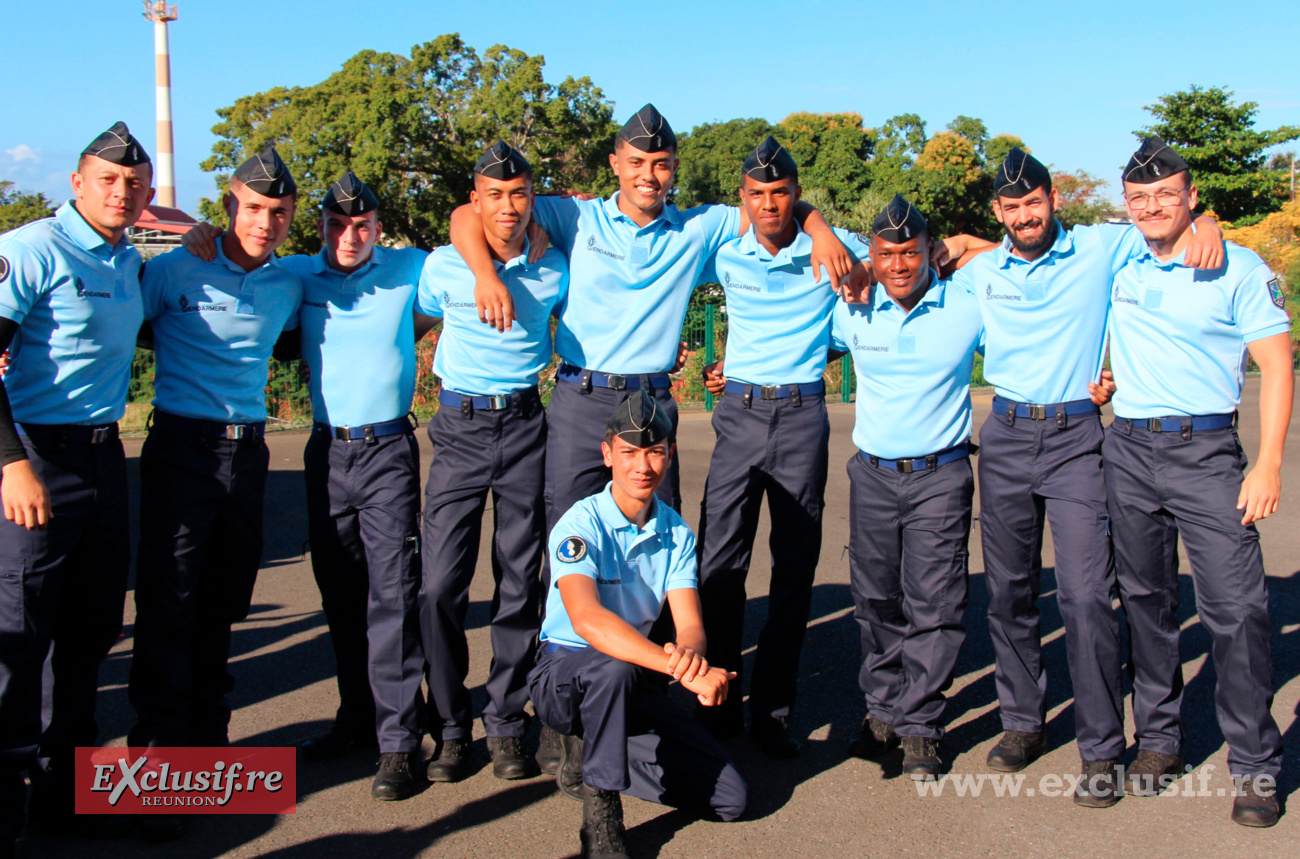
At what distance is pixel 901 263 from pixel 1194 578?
1.69 m

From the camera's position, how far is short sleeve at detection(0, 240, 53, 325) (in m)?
3.45

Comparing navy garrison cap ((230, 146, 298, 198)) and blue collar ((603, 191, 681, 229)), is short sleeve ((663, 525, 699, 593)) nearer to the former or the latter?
blue collar ((603, 191, 681, 229))

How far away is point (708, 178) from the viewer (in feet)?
168

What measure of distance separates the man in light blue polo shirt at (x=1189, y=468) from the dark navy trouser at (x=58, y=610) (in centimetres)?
387

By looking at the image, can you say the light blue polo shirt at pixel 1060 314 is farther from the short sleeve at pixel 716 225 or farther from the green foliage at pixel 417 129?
the green foliage at pixel 417 129

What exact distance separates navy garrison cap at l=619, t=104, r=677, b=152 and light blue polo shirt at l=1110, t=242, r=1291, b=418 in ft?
6.65

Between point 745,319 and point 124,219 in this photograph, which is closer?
point 124,219

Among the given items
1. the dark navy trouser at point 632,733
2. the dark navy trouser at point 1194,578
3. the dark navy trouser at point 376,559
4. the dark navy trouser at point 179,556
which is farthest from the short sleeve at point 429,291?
the dark navy trouser at point 1194,578

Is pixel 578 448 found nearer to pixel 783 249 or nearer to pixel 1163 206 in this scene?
pixel 783 249

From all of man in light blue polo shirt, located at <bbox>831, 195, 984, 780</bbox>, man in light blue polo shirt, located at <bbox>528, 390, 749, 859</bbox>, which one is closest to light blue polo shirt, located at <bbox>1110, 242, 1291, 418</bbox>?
man in light blue polo shirt, located at <bbox>831, 195, 984, 780</bbox>

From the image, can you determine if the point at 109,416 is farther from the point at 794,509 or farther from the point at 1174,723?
the point at 1174,723

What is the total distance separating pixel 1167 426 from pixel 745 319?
178cm

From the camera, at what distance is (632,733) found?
3699mm

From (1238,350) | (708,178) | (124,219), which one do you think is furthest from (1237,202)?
(124,219)
